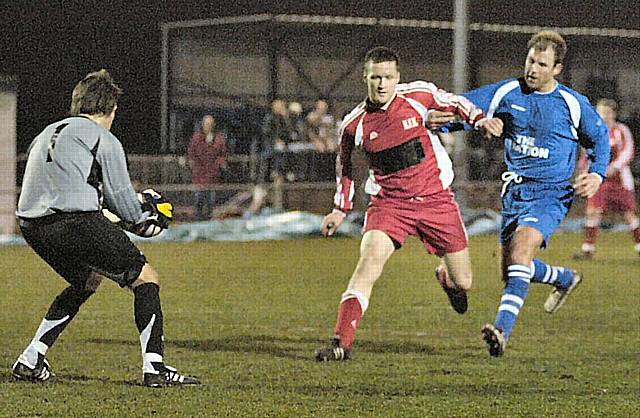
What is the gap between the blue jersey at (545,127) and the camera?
10156mm

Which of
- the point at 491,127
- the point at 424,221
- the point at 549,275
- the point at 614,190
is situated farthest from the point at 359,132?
the point at 614,190

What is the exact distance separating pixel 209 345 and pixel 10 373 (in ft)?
6.53

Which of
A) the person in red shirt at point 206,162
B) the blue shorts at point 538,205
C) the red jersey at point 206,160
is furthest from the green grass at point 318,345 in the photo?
the red jersey at point 206,160

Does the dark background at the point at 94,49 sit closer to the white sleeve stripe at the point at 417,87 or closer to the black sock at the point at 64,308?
the white sleeve stripe at the point at 417,87

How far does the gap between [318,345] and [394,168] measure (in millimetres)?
1473

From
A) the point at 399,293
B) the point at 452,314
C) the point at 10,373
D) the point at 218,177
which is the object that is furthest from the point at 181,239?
the point at 10,373

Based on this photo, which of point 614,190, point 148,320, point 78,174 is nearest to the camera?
point 78,174

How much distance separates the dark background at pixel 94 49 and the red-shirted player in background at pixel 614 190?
9.21 metres

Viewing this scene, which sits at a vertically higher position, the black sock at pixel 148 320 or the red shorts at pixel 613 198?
the black sock at pixel 148 320

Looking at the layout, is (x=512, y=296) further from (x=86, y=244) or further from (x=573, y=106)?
(x=86, y=244)

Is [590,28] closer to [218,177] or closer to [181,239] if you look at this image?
[218,177]

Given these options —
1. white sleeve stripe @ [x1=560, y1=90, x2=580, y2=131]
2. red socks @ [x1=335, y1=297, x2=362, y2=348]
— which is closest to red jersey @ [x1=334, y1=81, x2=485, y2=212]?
white sleeve stripe @ [x1=560, y1=90, x2=580, y2=131]

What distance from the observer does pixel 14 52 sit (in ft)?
93.0

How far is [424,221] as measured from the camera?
10305 mm
